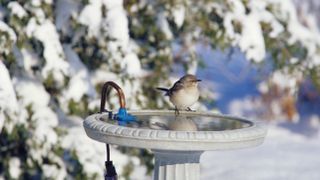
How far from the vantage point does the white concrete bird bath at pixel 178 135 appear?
309cm

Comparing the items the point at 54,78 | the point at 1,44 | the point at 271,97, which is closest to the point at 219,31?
the point at 54,78

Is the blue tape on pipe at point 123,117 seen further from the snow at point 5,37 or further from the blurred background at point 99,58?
the snow at point 5,37

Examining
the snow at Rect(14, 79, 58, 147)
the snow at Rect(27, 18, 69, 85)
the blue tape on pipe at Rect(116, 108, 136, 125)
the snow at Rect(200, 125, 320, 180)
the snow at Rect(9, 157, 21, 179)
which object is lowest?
the snow at Rect(200, 125, 320, 180)

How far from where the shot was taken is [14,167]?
5496 mm

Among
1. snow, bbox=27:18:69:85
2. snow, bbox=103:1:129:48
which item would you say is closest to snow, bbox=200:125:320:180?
snow, bbox=103:1:129:48

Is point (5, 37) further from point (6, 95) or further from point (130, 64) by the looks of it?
point (130, 64)

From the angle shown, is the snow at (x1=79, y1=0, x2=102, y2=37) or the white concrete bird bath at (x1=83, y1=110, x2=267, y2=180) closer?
the white concrete bird bath at (x1=83, y1=110, x2=267, y2=180)

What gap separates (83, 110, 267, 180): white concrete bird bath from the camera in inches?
122

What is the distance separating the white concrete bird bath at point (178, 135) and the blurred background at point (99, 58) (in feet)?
3.32

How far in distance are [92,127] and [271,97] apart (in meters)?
7.08

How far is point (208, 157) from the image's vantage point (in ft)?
26.9

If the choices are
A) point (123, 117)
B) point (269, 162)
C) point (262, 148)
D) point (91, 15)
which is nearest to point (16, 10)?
point (91, 15)

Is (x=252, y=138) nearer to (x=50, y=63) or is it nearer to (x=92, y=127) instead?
(x=92, y=127)

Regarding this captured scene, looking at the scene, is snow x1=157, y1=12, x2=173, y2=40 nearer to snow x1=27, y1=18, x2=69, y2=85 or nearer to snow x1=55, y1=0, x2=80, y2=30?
snow x1=55, y1=0, x2=80, y2=30
